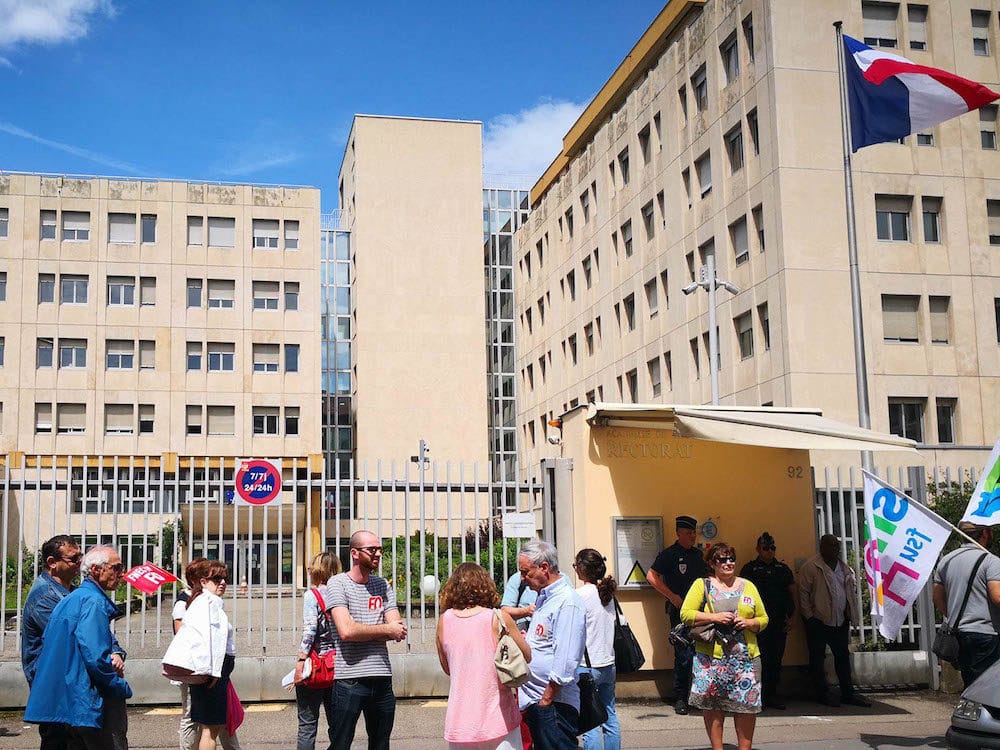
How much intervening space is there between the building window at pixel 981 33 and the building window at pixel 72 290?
3943 centimetres

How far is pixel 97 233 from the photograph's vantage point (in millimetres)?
54344

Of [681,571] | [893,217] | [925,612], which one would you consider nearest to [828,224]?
[893,217]

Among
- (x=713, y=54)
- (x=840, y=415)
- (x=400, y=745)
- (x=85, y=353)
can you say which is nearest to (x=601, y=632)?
(x=400, y=745)

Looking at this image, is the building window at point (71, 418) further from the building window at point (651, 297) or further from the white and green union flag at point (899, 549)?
the white and green union flag at point (899, 549)

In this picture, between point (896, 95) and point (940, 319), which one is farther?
point (940, 319)

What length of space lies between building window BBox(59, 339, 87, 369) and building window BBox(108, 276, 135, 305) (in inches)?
95.1

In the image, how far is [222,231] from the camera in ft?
183

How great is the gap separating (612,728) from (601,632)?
2.26ft

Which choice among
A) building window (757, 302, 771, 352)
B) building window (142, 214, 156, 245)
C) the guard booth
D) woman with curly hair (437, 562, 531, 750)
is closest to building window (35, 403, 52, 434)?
building window (142, 214, 156, 245)

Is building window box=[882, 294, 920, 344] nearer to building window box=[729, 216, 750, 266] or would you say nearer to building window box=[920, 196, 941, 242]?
building window box=[920, 196, 941, 242]

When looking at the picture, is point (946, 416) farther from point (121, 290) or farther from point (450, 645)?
point (121, 290)

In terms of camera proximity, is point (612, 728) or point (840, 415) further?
point (840, 415)

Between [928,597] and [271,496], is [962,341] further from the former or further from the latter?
[271,496]

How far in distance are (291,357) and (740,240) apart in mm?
27569
